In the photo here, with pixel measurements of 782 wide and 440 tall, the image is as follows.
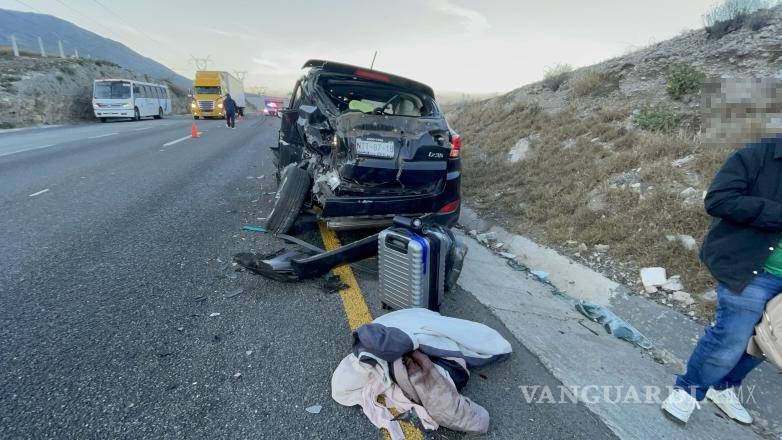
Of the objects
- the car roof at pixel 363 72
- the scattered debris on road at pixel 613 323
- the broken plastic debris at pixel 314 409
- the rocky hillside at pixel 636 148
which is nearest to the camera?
the broken plastic debris at pixel 314 409

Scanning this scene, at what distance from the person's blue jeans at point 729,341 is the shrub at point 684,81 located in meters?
5.95

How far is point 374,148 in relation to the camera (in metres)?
3.53

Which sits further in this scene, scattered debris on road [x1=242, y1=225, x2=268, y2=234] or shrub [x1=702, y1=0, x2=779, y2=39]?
shrub [x1=702, y1=0, x2=779, y2=39]

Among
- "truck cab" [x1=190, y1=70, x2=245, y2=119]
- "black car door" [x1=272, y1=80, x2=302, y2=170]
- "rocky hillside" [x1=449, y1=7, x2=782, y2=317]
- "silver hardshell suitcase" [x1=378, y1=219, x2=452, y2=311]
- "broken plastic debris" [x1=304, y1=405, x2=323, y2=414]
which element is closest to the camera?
"broken plastic debris" [x1=304, y1=405, x2=323, y2=414]

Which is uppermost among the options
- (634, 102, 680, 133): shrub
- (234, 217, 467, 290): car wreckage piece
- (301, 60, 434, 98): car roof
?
(301, 60, 434, 98): car roof

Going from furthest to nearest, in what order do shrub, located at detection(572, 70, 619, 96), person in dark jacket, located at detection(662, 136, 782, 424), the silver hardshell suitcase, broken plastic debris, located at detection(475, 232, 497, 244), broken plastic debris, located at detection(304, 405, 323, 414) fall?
shrub, located at detection(572, 70, 619, 96) < broken plastic debris, located at detection(475, 232, 497, 244) < the silver hardshell suitcase < broken plastic debris, located at detection(304, 405, 323, 414) < person in dark jacket, located at detection(662, 136, 782, 424)

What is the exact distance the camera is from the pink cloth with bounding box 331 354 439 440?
188 cm

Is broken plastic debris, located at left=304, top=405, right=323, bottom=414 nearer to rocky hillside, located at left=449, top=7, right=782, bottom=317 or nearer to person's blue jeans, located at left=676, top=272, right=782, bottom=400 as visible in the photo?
person's blue jeans, located at left=676, top=272, right=782, bottom=400

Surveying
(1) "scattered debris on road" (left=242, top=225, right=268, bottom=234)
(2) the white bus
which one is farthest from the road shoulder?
(2) the white bus

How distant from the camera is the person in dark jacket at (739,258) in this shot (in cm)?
179

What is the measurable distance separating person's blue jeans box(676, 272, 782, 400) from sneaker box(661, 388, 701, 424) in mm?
70

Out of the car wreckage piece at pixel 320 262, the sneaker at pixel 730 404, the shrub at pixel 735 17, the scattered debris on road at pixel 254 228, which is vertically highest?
the shrub at pixel 735 17

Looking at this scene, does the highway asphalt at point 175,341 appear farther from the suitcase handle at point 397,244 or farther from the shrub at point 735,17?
the shrub at point 735,17

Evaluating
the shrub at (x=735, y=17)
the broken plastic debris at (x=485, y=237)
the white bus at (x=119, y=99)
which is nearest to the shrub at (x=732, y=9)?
the shrub at (x=735, y=17)
